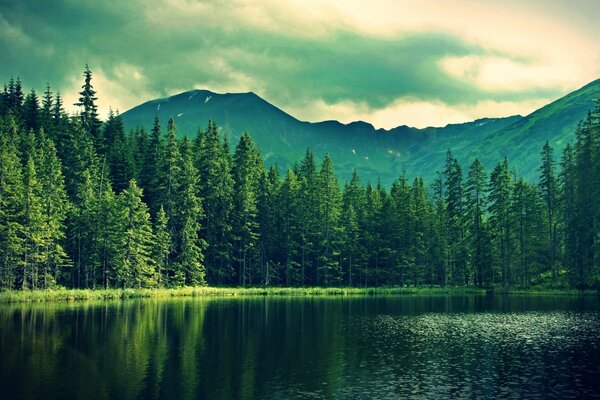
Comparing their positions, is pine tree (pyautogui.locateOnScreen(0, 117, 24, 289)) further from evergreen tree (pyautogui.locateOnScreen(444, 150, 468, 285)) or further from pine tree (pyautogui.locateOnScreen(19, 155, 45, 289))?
evergreen tree (pyautogui.locateOnScreen(444, 150, 468, 285))

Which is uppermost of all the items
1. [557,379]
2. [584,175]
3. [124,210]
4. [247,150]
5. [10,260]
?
[247,150]

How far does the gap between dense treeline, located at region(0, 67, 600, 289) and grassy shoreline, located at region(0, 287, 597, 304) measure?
2.61 meters

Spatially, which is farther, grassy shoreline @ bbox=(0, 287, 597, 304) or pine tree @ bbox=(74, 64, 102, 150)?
pine tree @ bbox=(74, 64, 102, 150)

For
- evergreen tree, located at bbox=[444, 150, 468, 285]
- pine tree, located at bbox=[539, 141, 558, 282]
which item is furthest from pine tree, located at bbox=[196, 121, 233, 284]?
pine tree, located at bbox=[539, 141, 558, 282]

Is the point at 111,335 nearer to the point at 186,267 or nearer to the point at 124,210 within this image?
the point at 124,210

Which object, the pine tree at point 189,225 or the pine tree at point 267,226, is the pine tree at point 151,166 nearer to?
the pine tree at point 189,225

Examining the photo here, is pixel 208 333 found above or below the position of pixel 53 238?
below

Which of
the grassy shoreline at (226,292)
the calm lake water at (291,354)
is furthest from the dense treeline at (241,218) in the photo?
the calm lake water at (291,354)

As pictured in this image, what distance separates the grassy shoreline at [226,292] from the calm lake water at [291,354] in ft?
24.9

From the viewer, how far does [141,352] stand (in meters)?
34.4

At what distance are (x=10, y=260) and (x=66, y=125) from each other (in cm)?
4264

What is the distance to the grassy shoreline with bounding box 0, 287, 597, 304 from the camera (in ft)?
217

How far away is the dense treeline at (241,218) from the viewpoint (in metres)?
78.6

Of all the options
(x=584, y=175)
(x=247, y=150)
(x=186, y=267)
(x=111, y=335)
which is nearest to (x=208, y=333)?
(x=111, y=335)
